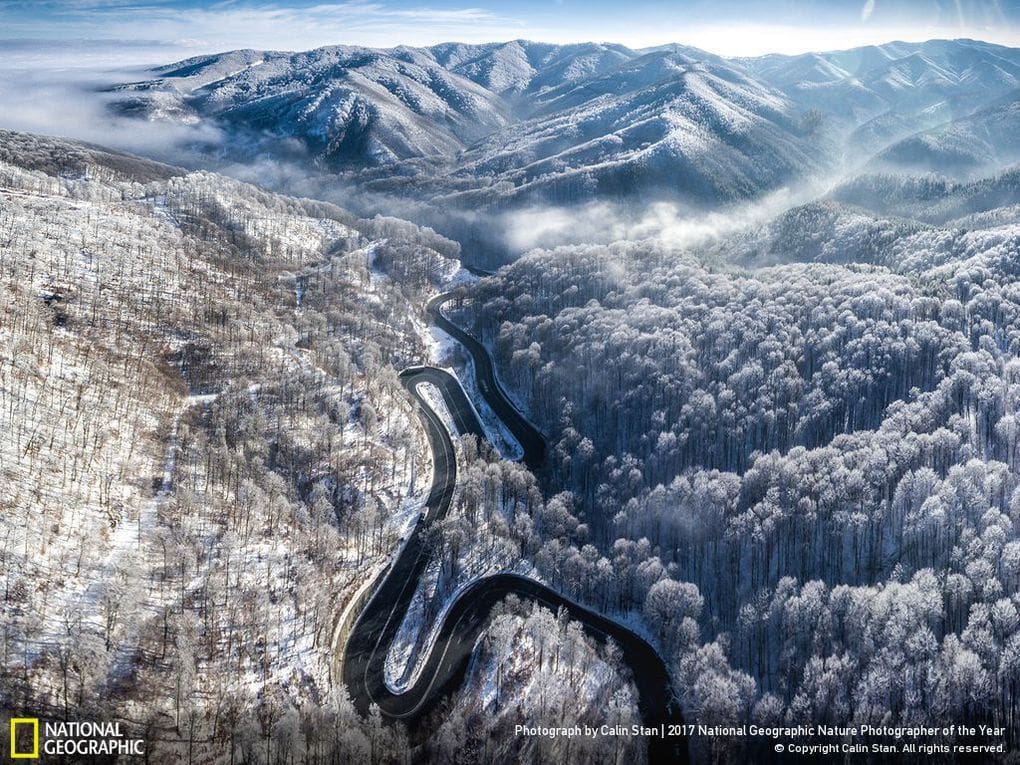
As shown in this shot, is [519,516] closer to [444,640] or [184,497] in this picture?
[444,640]

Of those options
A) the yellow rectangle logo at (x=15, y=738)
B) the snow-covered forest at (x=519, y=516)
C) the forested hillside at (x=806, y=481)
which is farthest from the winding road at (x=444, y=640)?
the yellow rectangle logo at (x=15, y=738)

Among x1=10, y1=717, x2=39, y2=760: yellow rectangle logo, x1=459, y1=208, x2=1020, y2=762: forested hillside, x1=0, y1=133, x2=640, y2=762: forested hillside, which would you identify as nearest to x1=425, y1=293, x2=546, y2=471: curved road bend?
x1=459, y1=208, x2=1020, y2=762: forested hillside

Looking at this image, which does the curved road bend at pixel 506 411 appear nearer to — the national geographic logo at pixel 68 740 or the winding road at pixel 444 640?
the winding road at pixel 444 640

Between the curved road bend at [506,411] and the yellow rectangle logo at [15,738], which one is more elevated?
the curved road bend at [506,411]

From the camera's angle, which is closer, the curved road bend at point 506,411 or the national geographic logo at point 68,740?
the national geographic logo at point 68,740

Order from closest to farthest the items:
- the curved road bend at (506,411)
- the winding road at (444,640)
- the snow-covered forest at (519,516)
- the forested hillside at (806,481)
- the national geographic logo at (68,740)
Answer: the national geographic logo at (68,740), the snow-covered forest at (519,516), the forested hillside at (806,481), the winding road at (444,640), the curved road bend at (506,411)

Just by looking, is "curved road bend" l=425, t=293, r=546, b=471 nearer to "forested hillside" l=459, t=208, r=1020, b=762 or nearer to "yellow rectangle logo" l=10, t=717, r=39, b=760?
"forested hillside" l=459, t=208, r=1020, b=762

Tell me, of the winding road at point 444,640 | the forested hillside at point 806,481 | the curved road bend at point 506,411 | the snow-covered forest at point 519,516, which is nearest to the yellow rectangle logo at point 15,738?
the snow-covered forest at point 519,516

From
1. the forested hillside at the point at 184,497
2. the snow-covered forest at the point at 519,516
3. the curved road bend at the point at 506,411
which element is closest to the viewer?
the forested hillside at the point at 184,497
